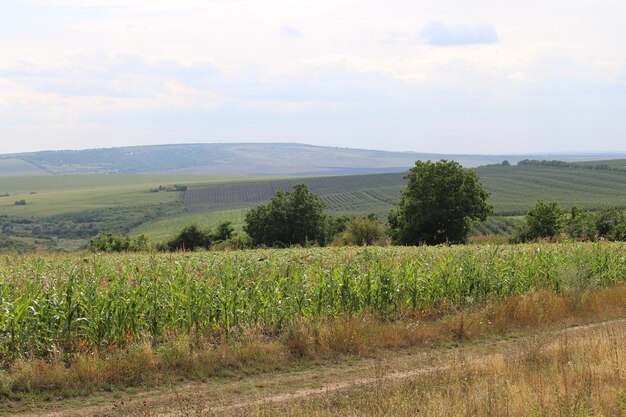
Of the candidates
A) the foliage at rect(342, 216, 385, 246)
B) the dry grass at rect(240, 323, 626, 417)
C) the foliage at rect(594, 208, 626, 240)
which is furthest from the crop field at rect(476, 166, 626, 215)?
the dry grass at rect(240, 323, 626, 417)

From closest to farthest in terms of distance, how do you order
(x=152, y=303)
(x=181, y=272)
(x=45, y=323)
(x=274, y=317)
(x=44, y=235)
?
(x=45, y=323) < (x=152, y=303) < (x=274, y=317) < (x=181, y=272) < (x=44, y=235)

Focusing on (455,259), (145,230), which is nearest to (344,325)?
(455,259)

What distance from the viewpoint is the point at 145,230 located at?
142m

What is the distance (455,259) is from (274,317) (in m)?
6.97

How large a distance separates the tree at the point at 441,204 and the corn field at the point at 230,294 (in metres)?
37.3

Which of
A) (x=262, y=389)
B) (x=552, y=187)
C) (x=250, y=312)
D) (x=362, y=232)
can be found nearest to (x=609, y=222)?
(x=362, y=232)

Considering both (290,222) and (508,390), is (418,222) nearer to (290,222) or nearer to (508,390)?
(290,222)

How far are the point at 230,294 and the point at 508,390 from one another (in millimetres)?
5949

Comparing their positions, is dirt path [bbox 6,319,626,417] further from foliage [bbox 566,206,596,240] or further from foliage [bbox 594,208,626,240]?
foliage [bbox 594,208,626,240]

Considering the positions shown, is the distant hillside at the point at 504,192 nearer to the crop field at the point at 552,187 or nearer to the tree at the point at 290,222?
the crop field at the point at 552,187

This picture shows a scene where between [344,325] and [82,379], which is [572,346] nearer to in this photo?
[344,325]

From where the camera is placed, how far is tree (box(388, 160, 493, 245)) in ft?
183

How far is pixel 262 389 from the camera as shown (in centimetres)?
955

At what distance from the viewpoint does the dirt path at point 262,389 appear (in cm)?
845
